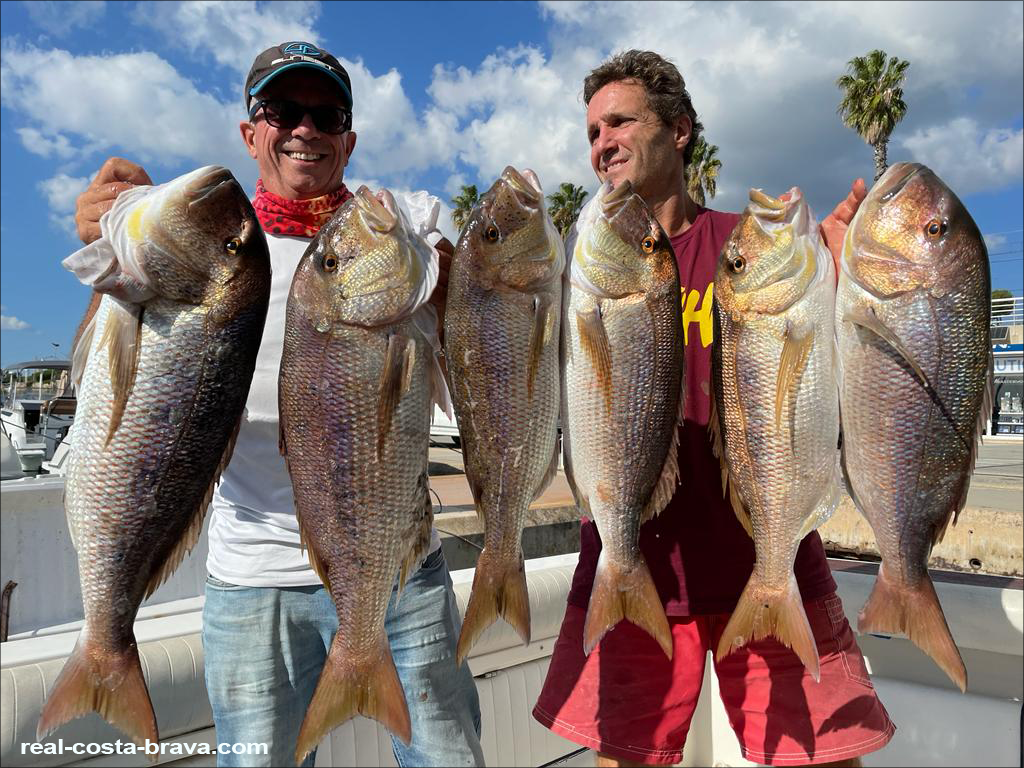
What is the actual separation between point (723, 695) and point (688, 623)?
333 mm

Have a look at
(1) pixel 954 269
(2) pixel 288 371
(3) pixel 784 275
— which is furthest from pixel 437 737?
(1) pixel 954 269

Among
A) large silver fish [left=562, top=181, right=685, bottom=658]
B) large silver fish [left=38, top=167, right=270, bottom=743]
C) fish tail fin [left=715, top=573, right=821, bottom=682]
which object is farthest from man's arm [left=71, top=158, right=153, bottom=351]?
fish tail fin [left=715, top=573, right=821, bottom=682]

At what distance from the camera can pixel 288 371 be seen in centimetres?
213

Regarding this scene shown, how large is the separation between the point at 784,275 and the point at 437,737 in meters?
2.10

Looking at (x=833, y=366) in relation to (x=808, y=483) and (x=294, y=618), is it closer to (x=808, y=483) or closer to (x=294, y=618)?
(x=808, y=483)

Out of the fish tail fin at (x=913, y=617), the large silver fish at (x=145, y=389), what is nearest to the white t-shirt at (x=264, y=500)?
the large silver fish at (x=145, y=389)

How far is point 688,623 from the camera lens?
2.90 meters

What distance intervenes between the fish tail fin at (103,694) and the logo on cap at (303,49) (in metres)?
2.07

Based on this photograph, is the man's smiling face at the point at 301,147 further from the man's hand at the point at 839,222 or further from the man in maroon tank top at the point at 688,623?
the man's hand at the point at 839,222

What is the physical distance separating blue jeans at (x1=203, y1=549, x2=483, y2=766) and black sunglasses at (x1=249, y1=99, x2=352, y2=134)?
1.72m

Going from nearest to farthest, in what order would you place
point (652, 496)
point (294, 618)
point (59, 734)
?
1. point (652, 496)
2. point (294, 618)
3. point (59, 734)

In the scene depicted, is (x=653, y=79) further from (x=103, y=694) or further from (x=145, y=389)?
(x=103, y=694)

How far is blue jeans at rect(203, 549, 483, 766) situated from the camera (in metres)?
2.61

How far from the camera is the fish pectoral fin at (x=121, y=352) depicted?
6.55ft
